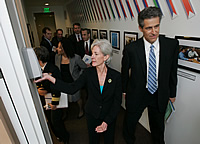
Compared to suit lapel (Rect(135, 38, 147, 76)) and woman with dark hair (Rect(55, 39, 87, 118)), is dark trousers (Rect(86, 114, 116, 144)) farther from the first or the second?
woman with dark hair (Rect(55, 39, 87, 118))

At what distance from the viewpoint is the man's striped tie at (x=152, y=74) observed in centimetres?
168

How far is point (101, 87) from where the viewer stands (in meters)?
1.65

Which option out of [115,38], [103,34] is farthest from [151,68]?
[103,34]

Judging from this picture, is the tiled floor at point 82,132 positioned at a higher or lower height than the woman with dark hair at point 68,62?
lower

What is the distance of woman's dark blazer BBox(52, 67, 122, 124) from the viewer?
1.62 meters

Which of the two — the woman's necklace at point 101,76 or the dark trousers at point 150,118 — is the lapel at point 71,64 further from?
the dark trousers at point 150,118

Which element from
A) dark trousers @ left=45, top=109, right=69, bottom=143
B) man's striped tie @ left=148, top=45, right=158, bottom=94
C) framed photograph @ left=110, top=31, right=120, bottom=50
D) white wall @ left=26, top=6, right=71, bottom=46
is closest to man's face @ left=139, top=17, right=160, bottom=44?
man's striped tie @ left=148, top=45, right=158, bottom=94

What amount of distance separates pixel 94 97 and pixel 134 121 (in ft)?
2.93

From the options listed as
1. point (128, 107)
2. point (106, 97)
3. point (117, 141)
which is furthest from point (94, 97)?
point (117, 141)

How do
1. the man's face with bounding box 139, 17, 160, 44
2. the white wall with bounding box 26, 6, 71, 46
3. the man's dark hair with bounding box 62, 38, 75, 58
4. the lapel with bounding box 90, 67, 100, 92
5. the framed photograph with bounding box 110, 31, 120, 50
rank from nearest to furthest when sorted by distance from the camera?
the man's face with bounding box 139, 17, 160, 44, the lapel with bounding box 90, 67, 100, 92, the man's dark hair with bounding box 62, 38, 75, 58, the framed photograph with bounding box 110, 31, 120, 50, the white wall with bounding box 26, 6, 71, 46

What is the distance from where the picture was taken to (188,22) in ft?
5.31

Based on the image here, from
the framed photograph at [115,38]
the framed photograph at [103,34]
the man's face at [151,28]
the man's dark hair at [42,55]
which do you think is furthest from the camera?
the framed photograph at [103,34]

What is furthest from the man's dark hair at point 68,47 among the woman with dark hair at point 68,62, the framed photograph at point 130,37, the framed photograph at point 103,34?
the framed photograph at point 103,34

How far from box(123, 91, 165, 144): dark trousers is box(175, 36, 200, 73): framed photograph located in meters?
0.57
